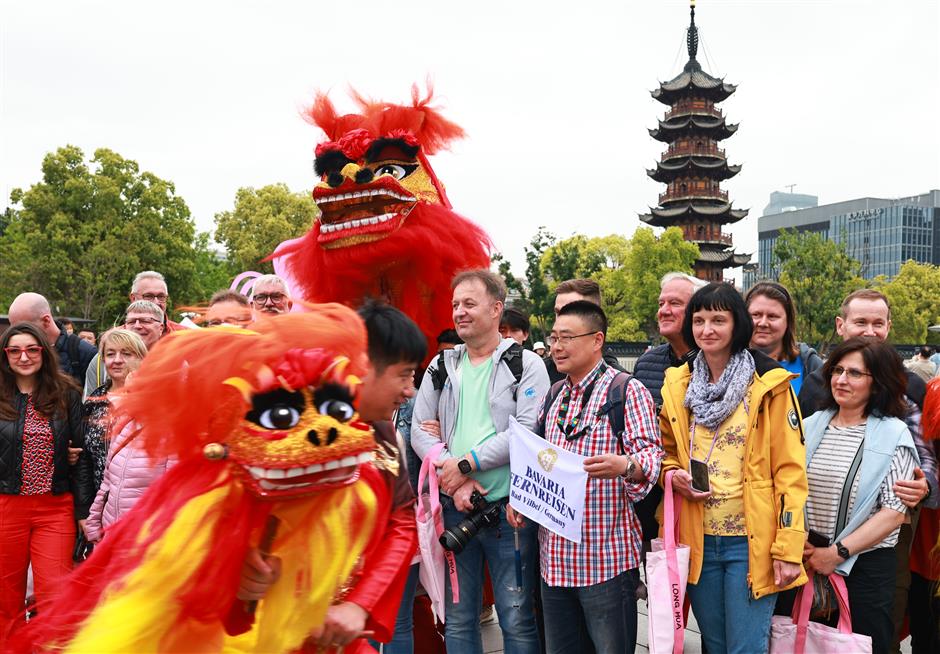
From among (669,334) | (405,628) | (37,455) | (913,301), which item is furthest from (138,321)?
(913,301)

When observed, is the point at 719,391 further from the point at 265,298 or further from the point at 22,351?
the point at 22,351

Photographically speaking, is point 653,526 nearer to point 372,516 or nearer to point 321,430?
point 372,516

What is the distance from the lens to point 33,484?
3.88m

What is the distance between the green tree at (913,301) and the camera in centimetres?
4631

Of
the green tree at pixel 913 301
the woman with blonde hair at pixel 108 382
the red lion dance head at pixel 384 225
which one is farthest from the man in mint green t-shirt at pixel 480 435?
the green tree at pixel 913 301

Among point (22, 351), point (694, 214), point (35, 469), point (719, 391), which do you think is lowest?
point (35, 469)

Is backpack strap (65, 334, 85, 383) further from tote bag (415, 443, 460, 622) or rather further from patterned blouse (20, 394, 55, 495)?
→ tote bag (415, 443, 460, 622)

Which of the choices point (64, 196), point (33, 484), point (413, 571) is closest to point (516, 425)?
point (413, 571)

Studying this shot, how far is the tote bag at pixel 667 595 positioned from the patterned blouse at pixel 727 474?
16 cm

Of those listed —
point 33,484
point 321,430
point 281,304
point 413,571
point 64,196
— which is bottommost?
point 413,571

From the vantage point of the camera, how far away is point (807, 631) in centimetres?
289

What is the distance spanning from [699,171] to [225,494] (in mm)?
42236

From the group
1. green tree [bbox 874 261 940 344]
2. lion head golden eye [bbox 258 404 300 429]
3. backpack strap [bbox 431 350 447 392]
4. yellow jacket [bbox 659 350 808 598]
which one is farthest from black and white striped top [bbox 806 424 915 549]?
green tree [bbox 874 261 940 344]

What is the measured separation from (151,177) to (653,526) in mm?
27782
